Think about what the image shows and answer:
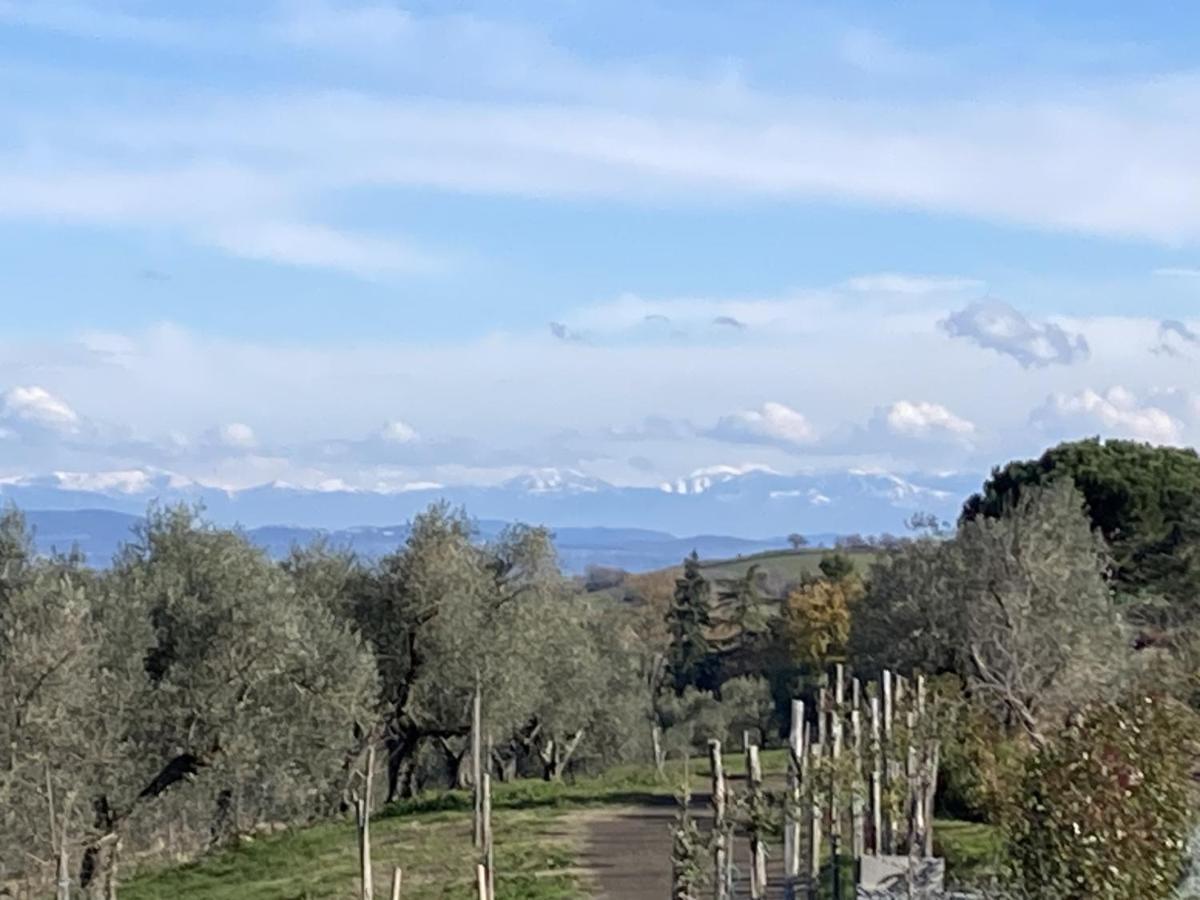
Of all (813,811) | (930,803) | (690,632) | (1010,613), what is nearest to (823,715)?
(930,803)

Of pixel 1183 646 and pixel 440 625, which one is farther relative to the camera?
pixel 440 625

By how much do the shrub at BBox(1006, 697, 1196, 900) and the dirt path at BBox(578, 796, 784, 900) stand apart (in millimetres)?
6518

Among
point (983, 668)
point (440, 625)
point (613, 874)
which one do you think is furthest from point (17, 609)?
point (983, 668)

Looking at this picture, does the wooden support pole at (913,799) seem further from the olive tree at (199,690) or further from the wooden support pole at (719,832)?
the olive tree at (199,690)

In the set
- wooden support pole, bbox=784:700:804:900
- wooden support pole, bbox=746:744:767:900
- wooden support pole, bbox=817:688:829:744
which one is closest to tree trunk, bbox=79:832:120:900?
wooden support pole, bbox=817:688:829:744

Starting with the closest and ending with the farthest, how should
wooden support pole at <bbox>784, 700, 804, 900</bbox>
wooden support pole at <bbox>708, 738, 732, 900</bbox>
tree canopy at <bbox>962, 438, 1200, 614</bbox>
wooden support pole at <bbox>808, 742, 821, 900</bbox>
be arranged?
1. wooden support pole at <bbox>708, 738, 732, 900</bbox>
2. wooden support pole at <bbox>784, 700, 804, 900</bbox>
3. wooden support pole at <bbox>808, 742, 821, 900</bbox>
4. tree canopy at <bbox>962, 438, 1200, 614</bbox>

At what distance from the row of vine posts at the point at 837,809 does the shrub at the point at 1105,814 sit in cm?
188

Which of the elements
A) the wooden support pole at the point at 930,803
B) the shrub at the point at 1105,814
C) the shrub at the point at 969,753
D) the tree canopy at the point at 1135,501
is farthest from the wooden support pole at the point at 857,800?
the tree canopy at the point at 1135,501

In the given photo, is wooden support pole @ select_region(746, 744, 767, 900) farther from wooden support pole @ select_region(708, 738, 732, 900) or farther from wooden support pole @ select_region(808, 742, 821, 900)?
wooden support pole @ select_region(808, 742, 821, 900)

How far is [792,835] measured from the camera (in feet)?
50.6

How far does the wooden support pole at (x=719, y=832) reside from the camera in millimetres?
14641

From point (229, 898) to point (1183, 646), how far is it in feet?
53.0

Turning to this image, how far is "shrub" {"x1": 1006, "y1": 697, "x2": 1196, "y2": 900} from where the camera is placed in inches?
484

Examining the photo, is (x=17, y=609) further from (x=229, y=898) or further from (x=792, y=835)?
(x=792, y=835)
